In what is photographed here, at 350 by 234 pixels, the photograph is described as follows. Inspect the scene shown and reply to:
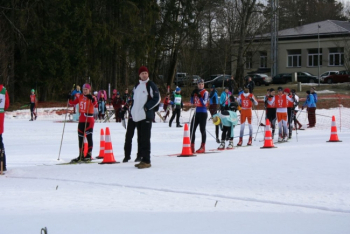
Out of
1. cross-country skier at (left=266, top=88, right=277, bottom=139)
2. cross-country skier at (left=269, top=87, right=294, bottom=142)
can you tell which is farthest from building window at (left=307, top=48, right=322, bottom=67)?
cross-country skier at (left=269, top=87, right=294, bottom=142)

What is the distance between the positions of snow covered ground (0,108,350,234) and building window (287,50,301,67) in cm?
6133

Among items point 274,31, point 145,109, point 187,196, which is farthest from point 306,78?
point 187,196

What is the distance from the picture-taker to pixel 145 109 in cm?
1056

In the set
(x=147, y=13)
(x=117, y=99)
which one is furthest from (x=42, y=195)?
(x=147, y=13)

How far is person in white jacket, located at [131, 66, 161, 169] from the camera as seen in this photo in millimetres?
10587

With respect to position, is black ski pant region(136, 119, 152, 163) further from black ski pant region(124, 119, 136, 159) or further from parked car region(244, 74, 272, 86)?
parked car region(244, 74, 272, 86)

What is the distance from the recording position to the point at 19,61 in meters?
45.9

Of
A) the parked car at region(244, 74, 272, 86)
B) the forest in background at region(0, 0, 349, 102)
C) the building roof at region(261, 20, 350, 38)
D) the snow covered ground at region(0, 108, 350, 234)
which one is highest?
the building roof at region(261, 20, 350, 38)

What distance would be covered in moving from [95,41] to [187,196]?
38.0 m

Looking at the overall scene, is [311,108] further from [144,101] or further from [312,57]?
[312,57]

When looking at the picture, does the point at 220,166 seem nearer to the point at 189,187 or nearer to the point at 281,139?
the point at 189,187

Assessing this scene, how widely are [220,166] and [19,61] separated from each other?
38.2m

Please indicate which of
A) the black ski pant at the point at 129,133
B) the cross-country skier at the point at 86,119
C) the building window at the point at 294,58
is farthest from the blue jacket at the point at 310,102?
the building window at the point at 294,58

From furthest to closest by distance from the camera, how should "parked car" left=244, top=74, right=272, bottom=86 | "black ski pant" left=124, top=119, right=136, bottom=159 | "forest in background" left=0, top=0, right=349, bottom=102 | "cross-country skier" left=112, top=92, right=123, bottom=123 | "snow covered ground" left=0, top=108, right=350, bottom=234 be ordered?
"parked car" left=244, top=74, right=272, bottom=86 → "forest in background" left=0, top=0, right=349, bottom=102 → "cross-country skier" left=112, top=92, right=123, bottom=123 → "black ski pant" left=124, top=119, right=136, bottom=159 → "snow covered ground" left=0, top=108, right=350, bottom=234
